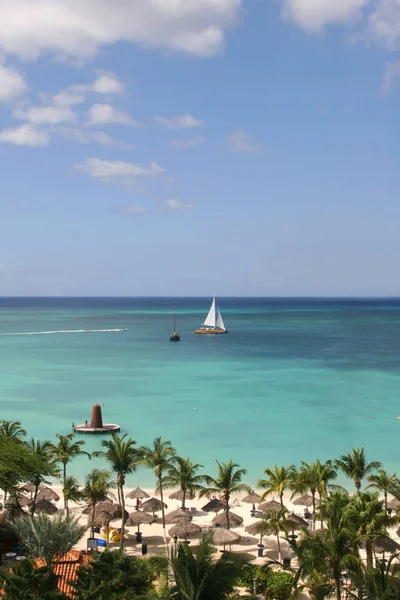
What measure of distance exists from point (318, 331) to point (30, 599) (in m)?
146

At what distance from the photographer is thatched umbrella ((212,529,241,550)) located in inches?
1002

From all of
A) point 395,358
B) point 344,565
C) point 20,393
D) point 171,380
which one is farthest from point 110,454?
point 395,358

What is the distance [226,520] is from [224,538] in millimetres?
3204

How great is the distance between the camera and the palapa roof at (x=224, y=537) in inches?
1002

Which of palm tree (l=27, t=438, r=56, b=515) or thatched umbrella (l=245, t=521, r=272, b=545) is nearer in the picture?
thatched umbrella (l=245, t=521, r=272, b=545)

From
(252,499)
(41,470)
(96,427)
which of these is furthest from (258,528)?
(96,427)

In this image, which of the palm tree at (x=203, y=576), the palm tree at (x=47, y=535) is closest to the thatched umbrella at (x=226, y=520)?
the palm tree at (x=47, y=535)

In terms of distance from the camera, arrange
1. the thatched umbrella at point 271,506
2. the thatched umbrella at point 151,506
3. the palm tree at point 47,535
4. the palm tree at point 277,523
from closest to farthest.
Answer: the palm tree at point 47,535 < the palm tree at point 277,523 < the thatched umbrella at point 271,506 < the thatched umbrella at point 151,506

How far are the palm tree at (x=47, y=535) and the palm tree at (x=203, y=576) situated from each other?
773 centimetres

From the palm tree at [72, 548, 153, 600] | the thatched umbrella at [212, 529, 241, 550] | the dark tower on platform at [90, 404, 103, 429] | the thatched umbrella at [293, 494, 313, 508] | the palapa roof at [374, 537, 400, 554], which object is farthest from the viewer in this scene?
the dark tower on platform at [90, 404, 103, 429]

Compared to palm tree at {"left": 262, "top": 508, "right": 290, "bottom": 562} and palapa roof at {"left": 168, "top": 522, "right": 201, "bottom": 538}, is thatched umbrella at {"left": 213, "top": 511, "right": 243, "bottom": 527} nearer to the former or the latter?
palapa roof at {"left": 168, "top": 522, "right": 201, "bottom": 538}

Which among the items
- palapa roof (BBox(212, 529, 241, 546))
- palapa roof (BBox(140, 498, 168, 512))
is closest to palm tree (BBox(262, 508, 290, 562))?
palapa roof (BBox(212, 529, 241, 546))

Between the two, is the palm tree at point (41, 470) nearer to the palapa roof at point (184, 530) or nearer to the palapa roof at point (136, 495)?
the palapa roof at point (136, 495)

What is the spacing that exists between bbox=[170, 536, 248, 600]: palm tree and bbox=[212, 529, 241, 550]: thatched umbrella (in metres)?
11.2
